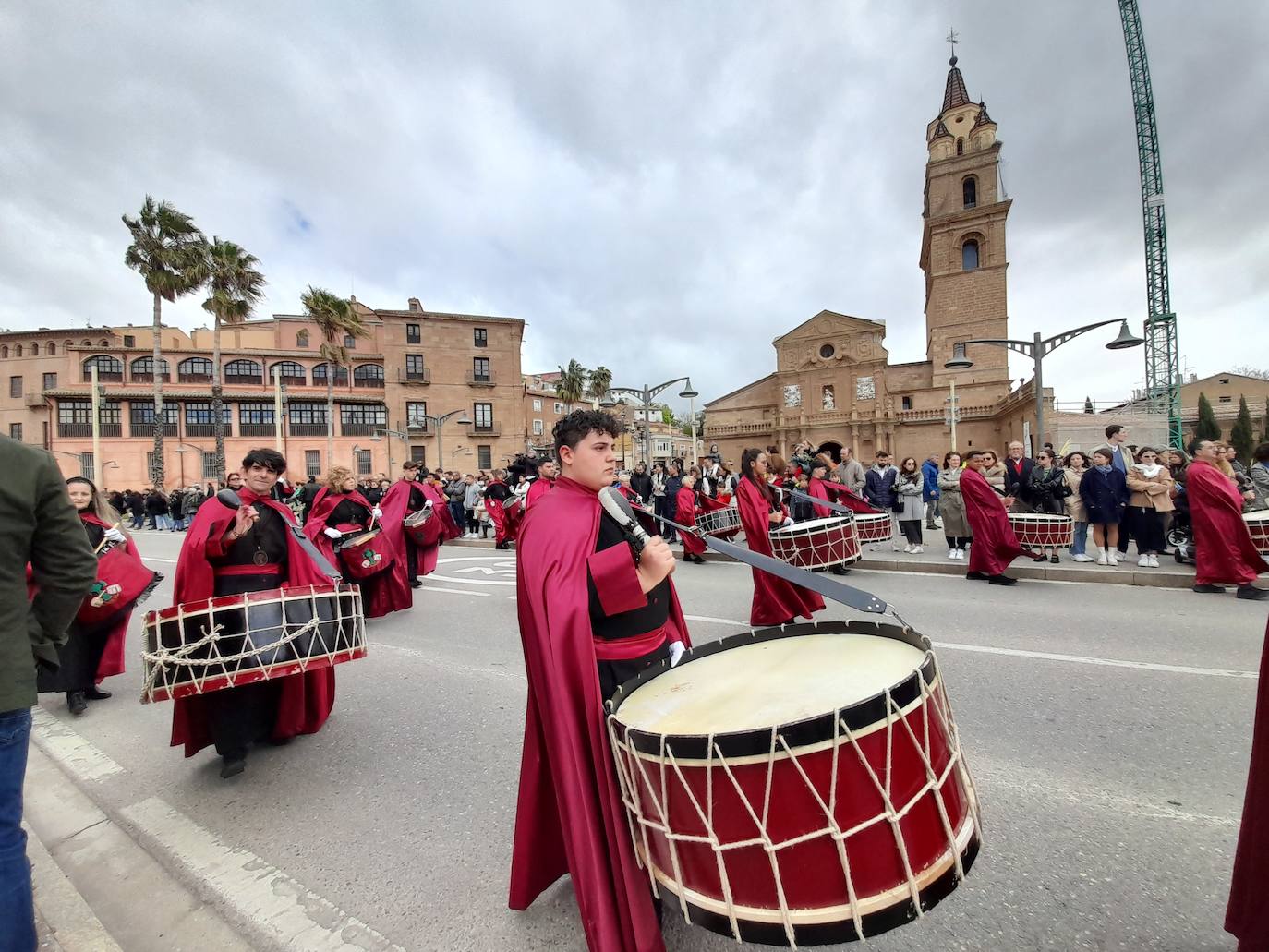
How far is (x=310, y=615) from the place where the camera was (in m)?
2.91

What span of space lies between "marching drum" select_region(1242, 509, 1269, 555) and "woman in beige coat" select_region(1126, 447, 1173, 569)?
2.02 m

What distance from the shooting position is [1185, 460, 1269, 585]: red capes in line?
22.5ft

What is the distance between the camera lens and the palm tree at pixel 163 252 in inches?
1118

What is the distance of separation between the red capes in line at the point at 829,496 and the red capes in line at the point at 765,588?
186 cm

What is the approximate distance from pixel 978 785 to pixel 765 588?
10.6ft

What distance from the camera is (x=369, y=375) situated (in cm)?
5009

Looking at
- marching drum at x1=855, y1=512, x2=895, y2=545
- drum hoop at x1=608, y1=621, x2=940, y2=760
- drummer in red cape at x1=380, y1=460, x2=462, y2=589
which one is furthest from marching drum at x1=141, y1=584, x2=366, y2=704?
marching drum at x1=855, y1=512, x2=895, y2=545

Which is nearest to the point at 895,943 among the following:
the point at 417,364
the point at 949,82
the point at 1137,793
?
the point at 1137,793

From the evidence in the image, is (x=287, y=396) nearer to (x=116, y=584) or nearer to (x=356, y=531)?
(x=356, y=531)

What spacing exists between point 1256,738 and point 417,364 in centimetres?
5289

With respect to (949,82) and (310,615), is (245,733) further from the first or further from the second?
(949,82)

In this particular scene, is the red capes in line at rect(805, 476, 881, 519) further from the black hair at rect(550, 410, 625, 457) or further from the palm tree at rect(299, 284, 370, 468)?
the palm tree at rect(299, 284, 370, 468)

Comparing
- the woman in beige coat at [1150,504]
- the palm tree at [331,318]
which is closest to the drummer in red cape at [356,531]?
the woman in beige coat at [1150,504]

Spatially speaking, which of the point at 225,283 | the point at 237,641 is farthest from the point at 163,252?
the point at 237,641
